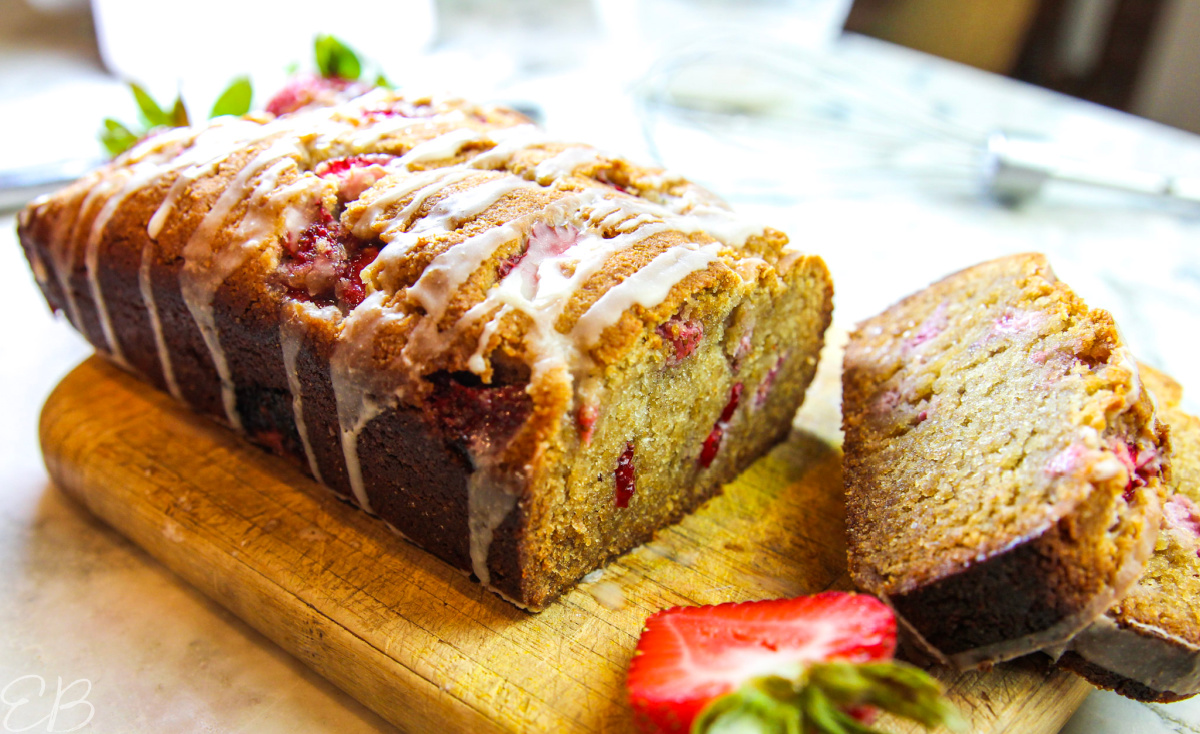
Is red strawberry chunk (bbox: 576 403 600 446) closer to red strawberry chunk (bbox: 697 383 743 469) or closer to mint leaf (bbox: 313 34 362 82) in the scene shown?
red strawberry chunk (bbox: 697 383 743 469)

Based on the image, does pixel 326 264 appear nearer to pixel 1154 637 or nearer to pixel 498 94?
pixel 1154 637

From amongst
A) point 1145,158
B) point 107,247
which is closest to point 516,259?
point 107,247

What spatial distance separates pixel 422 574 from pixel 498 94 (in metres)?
3.15

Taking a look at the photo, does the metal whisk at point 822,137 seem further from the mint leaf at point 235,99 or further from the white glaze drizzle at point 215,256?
the white glaze drizzle at point 215,256

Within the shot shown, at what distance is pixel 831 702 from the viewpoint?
51.4 inches

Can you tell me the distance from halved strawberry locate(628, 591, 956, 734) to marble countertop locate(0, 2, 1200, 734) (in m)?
0.62

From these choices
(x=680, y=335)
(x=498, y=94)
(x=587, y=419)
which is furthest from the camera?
(x=498, y=94)

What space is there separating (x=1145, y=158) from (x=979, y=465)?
11.5 feet

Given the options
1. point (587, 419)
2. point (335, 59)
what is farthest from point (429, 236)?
point (335, 59)

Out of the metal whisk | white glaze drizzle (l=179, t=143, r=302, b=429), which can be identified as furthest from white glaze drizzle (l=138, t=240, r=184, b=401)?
the metal whisk

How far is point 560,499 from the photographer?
5.53ft

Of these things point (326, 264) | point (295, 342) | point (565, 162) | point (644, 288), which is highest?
point (565, 162)

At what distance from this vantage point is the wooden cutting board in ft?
5.34

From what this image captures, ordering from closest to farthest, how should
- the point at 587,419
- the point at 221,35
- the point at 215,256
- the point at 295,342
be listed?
the point at 587,419
the point at 295,342
the point at 215,256
the point at 221,35
